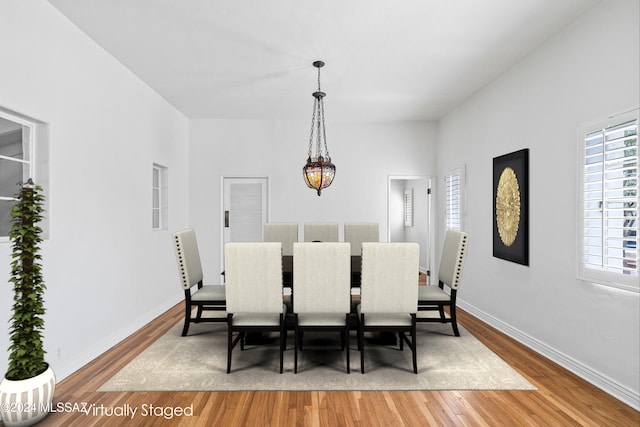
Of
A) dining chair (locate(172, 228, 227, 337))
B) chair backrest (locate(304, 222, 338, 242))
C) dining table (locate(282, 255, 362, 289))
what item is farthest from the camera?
chair backrest (locate(304, 222, 338, 242))

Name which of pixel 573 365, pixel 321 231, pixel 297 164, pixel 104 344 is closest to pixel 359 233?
pixel 321 231

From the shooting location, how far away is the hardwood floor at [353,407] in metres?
2.09

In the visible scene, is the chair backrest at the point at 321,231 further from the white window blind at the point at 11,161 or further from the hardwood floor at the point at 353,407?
the white window blind at the point at 11,161

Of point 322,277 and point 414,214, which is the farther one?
point 414,214

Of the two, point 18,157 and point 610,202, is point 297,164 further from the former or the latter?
point 610,202

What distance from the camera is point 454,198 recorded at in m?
5.11

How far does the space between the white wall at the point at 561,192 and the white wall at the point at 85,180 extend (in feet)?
13.0

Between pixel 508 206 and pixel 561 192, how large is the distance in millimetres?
754

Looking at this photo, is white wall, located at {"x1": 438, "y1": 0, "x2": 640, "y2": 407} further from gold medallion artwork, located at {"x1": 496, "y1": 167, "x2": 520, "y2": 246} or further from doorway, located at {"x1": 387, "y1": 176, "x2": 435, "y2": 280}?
doorway, located at {"x1": 387, "y1": 176, "x2": 435, "y2": 280}

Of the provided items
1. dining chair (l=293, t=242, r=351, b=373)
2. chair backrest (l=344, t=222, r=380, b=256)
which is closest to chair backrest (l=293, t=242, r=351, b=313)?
dining chair (l=293, t=242, r=351, b=373)

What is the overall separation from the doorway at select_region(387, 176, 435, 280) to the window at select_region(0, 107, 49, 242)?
4.53m

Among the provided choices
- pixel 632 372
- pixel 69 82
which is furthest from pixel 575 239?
pixel 69 82

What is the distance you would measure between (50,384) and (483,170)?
177 inches

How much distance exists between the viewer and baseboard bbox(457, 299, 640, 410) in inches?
89.9
